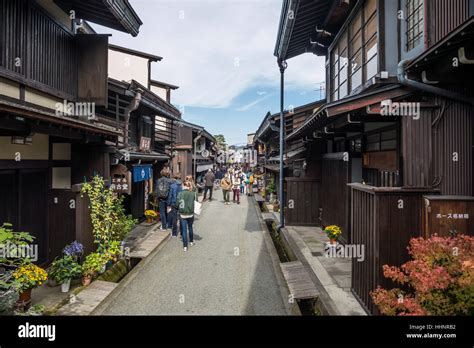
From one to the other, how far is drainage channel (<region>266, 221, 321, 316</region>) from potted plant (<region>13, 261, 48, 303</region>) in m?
5.00

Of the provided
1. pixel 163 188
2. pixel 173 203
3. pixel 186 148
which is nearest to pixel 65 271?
pixel 173 203

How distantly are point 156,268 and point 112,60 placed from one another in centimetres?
1600

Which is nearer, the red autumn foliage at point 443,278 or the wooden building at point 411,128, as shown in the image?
the red autumn foliage at point 443,278

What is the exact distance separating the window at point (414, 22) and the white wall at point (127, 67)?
1595 cm

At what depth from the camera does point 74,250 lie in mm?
6785

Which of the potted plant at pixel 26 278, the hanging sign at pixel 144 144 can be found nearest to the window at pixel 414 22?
the potted plant at pixel 26 278

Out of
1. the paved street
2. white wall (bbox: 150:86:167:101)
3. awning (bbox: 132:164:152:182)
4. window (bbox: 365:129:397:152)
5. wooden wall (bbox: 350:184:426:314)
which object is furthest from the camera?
white wall (bbox: 150:86:167:101)

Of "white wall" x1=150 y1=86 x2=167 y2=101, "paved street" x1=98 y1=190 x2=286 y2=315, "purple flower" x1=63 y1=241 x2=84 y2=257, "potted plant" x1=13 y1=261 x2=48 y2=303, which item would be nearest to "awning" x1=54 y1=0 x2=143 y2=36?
"purple flower" x1=63 y1=241 x2=84 y2=257

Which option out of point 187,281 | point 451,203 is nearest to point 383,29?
point 451,203

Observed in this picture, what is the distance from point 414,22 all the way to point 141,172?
34.5 feet

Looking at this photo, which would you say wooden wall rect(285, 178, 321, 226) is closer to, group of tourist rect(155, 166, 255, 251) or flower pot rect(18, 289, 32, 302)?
group of tourist rect(155, 166, 255, 251)

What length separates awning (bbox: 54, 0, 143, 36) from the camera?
26.7ft

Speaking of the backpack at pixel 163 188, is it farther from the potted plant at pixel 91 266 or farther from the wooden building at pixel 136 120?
the potted plant at pixel 91 266

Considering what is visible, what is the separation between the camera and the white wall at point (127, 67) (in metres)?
19.4
